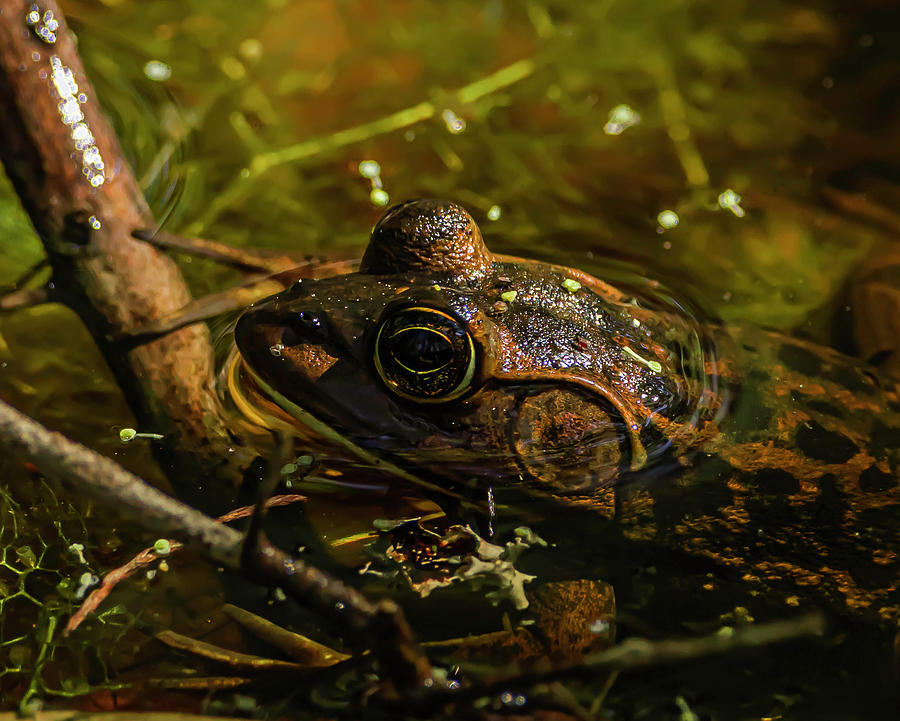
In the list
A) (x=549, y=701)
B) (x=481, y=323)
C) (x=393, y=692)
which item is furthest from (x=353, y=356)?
(x=549, y=701)

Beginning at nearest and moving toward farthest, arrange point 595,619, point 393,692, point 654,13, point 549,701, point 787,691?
1. point 549,701
2. point 393,692
3. point 787,691
4. point 595,619
5. point 654,13

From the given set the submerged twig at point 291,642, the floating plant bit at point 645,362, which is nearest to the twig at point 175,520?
the submerged twig at point 291,642

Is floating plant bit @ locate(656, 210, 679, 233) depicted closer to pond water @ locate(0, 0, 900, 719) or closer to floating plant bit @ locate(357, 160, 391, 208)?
pond water @ locate(0, 0, 900, 719)

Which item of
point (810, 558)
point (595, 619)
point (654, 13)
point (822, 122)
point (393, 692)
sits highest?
point (654, 13)

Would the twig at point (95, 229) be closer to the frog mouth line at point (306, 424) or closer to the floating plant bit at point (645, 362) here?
the frog mouth line at point (306, 424)

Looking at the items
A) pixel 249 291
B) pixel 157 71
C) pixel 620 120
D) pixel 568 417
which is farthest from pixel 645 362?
pixel 157 71

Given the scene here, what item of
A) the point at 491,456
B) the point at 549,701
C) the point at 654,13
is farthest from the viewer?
the point at 654,13

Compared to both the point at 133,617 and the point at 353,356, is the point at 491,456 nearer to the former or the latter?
the point at 353,356

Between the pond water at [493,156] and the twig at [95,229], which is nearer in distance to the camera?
the twig at [95,229]
